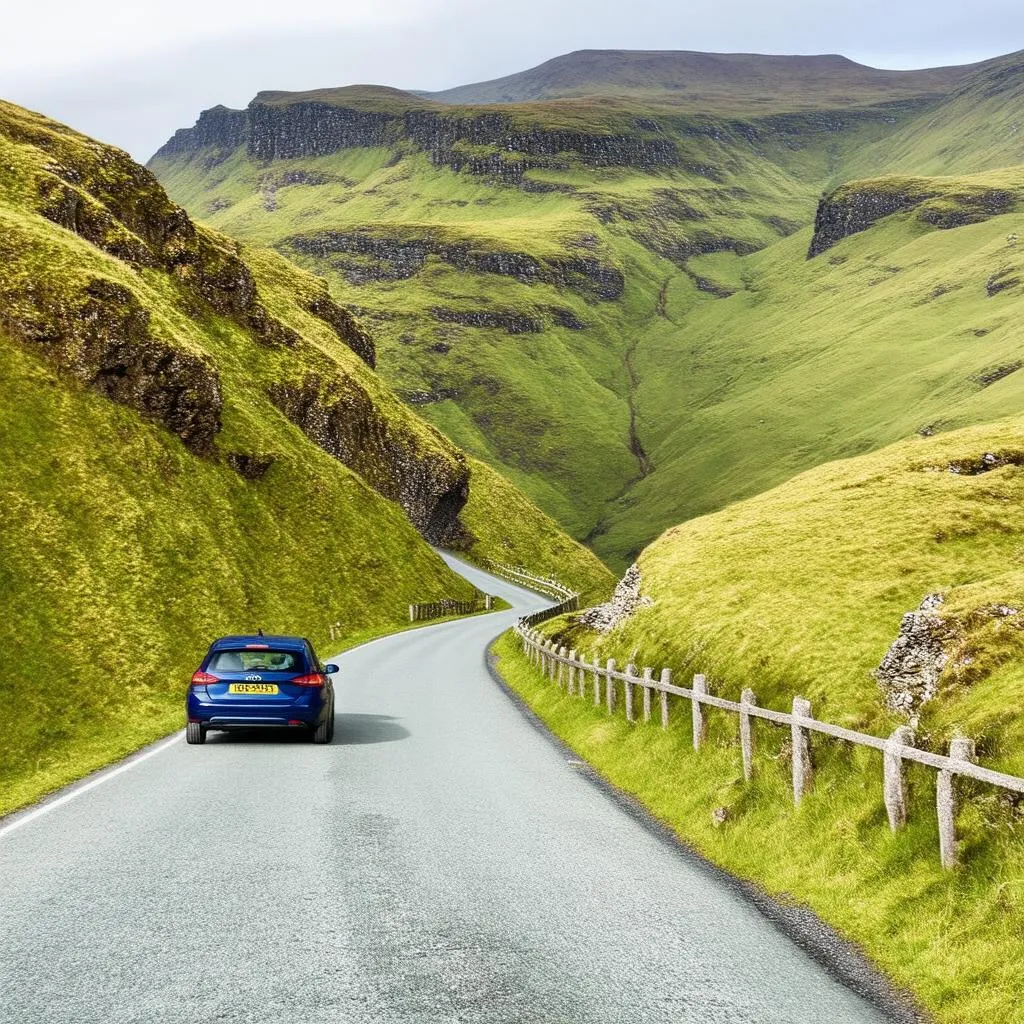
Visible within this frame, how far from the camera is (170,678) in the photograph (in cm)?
4425

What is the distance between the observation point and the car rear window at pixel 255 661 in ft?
62.9

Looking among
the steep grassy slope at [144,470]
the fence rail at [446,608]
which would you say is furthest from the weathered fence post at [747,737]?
the fence rail at [446,608]

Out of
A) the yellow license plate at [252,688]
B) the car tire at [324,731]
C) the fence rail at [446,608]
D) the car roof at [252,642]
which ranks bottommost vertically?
the fence rail at [446,608]

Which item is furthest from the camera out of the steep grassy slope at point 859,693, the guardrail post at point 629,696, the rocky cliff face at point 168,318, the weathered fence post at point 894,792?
the rocky cliff face at point 168,318

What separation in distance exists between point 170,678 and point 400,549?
124 ft

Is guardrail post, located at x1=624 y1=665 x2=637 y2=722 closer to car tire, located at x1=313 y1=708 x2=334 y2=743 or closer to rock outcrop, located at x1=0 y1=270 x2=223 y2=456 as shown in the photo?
car tire, located at x1=313 y1=708 x2=334 y2=743

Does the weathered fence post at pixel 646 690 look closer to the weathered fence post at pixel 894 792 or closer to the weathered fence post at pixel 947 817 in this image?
the weathered fence post at pixel 894 792

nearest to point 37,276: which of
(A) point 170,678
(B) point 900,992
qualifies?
(A) point 170,678

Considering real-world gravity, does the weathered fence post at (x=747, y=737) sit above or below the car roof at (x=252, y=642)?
below

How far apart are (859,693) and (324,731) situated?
983 cm

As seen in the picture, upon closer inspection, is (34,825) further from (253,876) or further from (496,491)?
(496,491)

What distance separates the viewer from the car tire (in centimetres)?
1959

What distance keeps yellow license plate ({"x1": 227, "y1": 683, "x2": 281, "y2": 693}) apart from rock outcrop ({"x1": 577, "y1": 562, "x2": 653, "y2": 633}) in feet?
47.6

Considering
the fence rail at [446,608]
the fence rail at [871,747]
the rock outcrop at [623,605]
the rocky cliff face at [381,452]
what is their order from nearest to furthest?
the fence rail at [871,747] → the rock outcrop at [623,605] → the fence rail at [446,608] → the rocky cliff face at [381,452]
